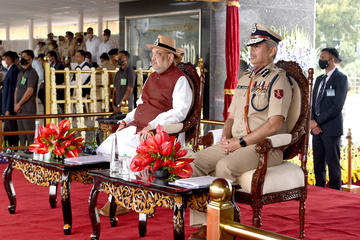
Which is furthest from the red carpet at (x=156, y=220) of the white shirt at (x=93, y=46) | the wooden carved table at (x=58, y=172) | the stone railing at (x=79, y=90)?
the white shirt at (x=93, y=46)

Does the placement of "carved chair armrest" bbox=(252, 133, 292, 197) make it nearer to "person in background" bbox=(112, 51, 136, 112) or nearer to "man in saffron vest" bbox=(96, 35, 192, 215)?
"man in saffron vest" bbox=(96, 35, 192, 215)

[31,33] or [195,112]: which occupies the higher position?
[31,33]

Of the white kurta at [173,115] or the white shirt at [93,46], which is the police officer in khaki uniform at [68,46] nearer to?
the white shirt at [93,46]

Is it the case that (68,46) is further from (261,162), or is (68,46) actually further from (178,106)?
(261,162)

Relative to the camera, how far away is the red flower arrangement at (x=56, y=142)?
3705 mm

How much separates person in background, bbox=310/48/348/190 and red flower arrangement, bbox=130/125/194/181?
8.75 ft

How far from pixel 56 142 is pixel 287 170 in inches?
70.7

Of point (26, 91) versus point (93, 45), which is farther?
point (93, 45)

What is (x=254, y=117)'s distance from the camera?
347 cm

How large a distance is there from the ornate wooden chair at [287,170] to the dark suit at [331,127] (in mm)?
1537

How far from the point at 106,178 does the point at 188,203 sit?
657 mm

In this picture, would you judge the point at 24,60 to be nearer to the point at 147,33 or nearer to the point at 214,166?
the point at 147,33

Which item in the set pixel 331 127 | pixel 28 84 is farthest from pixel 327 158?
pixel 28 84

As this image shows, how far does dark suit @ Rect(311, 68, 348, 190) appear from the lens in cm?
494
